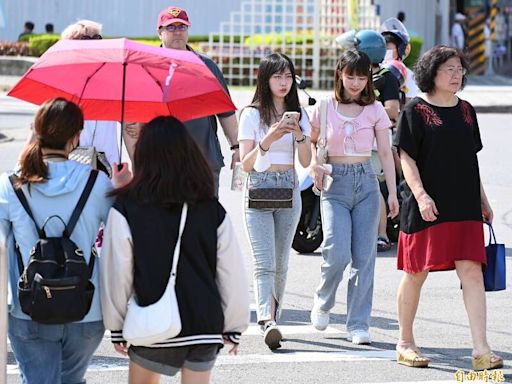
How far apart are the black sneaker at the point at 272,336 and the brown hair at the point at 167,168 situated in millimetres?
2893

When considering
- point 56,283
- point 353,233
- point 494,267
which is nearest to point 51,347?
point 56,283

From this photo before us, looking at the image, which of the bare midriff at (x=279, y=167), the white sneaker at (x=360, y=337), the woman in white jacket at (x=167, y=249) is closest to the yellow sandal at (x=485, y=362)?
the white sneaker at (x=360, y=337)

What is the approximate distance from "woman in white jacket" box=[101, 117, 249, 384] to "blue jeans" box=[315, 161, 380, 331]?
3.02 meters

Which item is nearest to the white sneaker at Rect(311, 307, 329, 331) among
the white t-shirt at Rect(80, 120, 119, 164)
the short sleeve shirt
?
the short sleeve shirt

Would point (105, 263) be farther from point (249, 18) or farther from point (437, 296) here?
point (249, 18)

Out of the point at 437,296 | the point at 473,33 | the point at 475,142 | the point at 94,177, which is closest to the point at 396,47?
the point at 437,296

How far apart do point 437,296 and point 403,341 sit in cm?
225

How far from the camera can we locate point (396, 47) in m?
11.1

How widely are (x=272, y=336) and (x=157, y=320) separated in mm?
2974

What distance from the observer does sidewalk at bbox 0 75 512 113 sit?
26219mm

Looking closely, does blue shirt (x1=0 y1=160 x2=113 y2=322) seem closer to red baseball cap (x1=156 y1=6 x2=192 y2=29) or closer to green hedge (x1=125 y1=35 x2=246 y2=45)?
red baseball cap (x1=156 y1=6 x2=192 y2=29)

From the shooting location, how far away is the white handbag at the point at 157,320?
4.76 m

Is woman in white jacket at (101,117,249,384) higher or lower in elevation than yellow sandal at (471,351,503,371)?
higher

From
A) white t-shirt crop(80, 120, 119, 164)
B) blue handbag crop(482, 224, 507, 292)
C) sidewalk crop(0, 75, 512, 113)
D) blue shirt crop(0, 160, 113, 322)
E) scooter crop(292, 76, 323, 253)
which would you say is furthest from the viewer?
sidewalk crop(0, 75, 512, 113)
